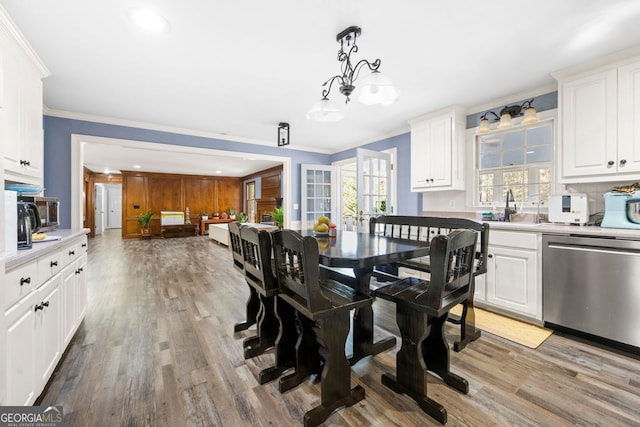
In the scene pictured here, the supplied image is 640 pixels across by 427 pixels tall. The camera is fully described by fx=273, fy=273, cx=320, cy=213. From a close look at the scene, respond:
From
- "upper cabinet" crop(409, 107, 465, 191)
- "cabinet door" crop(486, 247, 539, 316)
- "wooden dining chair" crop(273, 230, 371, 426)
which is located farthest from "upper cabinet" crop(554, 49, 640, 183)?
"wooden dining chair" crop(273, 230, 371, 426)

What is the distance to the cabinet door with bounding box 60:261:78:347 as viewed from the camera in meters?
1.94

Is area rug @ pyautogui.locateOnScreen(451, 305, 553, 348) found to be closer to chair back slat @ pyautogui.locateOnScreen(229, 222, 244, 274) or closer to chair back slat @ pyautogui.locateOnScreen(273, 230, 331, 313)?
chair back slat @ pyautogui.locateOnScreen(273, 230, 331, 313)

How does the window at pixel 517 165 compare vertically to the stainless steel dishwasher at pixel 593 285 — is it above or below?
above

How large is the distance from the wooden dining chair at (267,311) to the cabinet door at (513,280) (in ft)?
6.97

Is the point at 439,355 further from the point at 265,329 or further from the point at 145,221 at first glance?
the point at 145,221

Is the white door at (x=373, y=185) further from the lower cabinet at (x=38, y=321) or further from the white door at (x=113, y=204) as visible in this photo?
the white door at (x=113, y=204)

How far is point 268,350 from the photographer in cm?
212

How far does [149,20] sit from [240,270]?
1878mm

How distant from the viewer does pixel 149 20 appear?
1859mm

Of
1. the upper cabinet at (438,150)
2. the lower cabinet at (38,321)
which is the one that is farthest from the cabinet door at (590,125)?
the lower cabinet at (38,321)

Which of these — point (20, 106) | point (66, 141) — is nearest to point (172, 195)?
point (66, 141)

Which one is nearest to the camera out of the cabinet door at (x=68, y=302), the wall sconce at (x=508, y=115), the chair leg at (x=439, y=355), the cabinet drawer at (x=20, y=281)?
the cabinet drawer at (x=20, y=281)

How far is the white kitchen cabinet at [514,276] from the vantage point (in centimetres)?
251

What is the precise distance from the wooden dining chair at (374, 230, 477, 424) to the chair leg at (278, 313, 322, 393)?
1.49 feet
